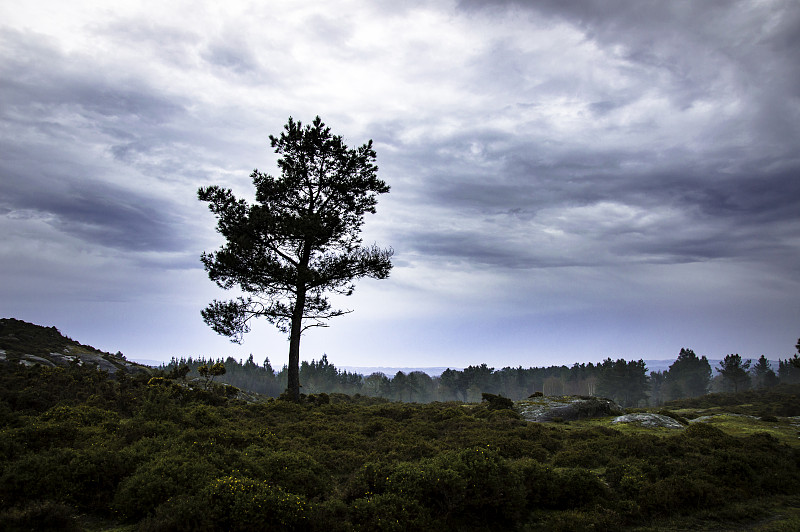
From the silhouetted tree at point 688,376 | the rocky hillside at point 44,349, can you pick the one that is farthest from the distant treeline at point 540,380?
the rocky hillside at point 44,349

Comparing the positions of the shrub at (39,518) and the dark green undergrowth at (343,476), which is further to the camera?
the dark green undergrowth at (343,476)

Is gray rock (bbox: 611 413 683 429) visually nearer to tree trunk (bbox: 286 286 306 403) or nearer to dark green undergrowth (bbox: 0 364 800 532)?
dark green undergrowth (bbox: 0 364 800 532)

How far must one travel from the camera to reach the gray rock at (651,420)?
20427mm

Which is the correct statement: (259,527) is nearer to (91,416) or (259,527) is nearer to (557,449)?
(91,416)

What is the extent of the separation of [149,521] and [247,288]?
17.7 meters

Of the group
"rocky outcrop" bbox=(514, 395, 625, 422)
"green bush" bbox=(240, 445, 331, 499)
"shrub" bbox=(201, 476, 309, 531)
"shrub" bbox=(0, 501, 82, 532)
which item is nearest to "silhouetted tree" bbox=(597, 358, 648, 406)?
"rocky outcrop" bbox=(514, 395, 625, 422)

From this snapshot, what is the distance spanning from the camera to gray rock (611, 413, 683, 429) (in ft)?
67.0

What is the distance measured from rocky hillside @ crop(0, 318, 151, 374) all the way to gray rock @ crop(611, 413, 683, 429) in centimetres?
3137

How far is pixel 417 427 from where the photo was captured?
54.1ft

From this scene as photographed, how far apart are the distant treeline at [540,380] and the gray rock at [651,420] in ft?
332

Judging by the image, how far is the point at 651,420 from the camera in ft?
68.5

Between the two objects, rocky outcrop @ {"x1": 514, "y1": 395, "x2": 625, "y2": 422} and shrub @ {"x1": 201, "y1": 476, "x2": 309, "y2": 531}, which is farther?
rocky outcrop @ {"x1": 514, "y1": 395, "x2": 625, "y2": 422}

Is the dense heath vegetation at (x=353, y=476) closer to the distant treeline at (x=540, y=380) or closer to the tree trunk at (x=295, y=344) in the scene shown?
the tree trunk at (x=295, y=344)

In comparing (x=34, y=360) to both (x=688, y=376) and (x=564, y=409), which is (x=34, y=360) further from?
(x=688, y=376)
